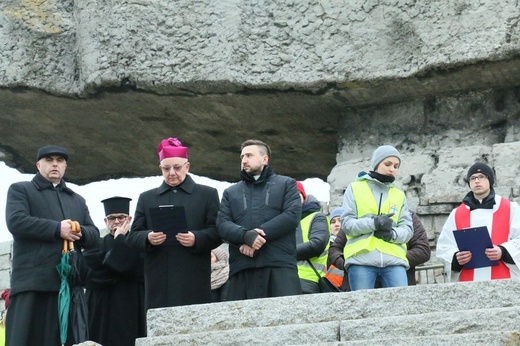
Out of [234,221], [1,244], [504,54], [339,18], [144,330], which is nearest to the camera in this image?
[234,221]

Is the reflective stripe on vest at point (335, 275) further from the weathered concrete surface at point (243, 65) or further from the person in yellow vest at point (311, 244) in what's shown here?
the weathered concrete surface at point (243, 65)

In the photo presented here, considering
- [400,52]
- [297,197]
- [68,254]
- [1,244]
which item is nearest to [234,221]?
[297,197]

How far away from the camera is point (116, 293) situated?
28.3 feet

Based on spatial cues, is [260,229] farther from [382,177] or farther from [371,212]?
[382,177]

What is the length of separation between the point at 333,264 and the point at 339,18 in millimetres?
2978

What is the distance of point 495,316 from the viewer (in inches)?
229

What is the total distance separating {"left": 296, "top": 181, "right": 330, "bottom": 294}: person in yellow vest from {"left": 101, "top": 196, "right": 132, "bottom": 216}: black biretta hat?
1.32 metres

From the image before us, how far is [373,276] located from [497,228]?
0.90 m

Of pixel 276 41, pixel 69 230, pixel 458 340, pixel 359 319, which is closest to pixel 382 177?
pixel 359 319

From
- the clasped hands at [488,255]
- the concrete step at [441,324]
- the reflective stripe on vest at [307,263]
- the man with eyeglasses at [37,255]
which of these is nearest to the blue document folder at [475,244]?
the clasped hands at [488,255]

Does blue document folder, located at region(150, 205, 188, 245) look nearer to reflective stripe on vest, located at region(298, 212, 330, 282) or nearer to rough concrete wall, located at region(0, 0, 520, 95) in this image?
reflective stripe on vest, located at region(298, 212, 330, 282)

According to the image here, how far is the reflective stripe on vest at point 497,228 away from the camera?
7746mm

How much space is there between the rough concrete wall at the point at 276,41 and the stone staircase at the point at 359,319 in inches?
158

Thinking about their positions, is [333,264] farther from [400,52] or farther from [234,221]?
[400,52]
